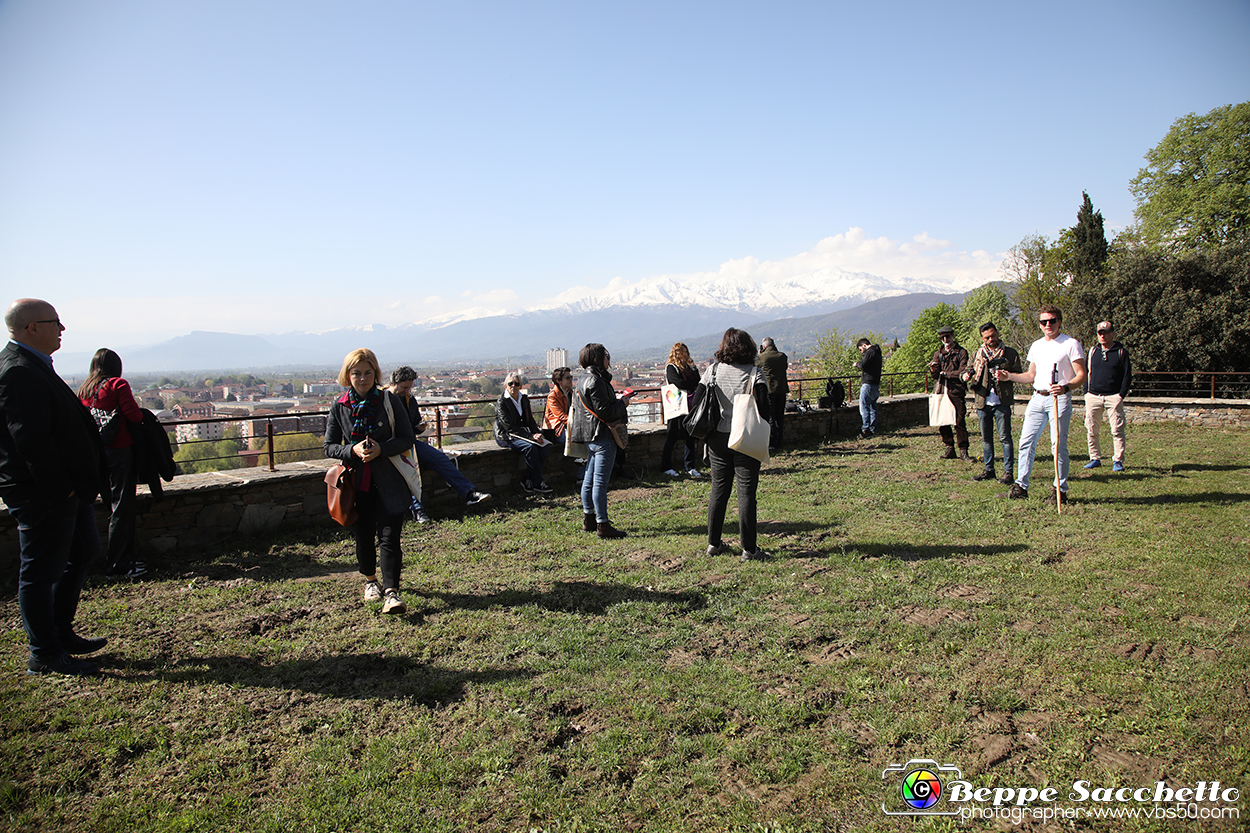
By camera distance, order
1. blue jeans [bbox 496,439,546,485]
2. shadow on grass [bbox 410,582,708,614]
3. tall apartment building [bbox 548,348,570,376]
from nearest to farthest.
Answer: shadow on grass [bbox 410,582,708,614]
blue jeans [bbox 496,439,546,485]
tall apartment building [bbox 548,348,570,376]

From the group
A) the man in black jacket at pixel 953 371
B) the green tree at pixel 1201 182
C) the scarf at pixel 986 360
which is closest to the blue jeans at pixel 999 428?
the scarf at pixel 986 360

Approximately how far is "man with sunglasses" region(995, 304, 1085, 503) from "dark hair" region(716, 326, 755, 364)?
3.36 meters

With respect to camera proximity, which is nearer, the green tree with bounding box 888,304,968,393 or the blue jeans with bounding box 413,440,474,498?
the blue jeans with bounding box 413,440,474,498

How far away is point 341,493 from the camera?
386cm

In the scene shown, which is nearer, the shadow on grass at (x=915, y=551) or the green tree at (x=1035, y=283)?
the shadow on grass at (x=915, y=551)

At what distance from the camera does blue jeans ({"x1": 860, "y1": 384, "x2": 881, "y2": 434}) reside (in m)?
11.9

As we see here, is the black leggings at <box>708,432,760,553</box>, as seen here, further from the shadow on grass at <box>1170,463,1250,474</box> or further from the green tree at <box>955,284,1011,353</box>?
the green tree at <box>955,284,1011,353</box>

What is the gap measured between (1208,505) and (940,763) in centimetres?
566

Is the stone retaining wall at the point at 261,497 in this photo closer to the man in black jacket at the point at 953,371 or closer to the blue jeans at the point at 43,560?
the blue jeans at the point at 43,560

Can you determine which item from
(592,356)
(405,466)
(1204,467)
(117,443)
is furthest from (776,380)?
(117,443)

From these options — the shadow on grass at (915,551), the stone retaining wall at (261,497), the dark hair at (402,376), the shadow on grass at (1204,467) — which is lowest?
the shadow on grass at (915,551)

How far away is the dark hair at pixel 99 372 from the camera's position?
15.7 ft

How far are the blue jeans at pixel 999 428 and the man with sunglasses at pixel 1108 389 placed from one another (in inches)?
68.3

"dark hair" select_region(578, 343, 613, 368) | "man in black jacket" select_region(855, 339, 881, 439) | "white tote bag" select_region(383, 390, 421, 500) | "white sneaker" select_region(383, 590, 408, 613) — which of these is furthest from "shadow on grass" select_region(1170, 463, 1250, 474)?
"white sneaker" select_region(383, 590, 408, 613)
